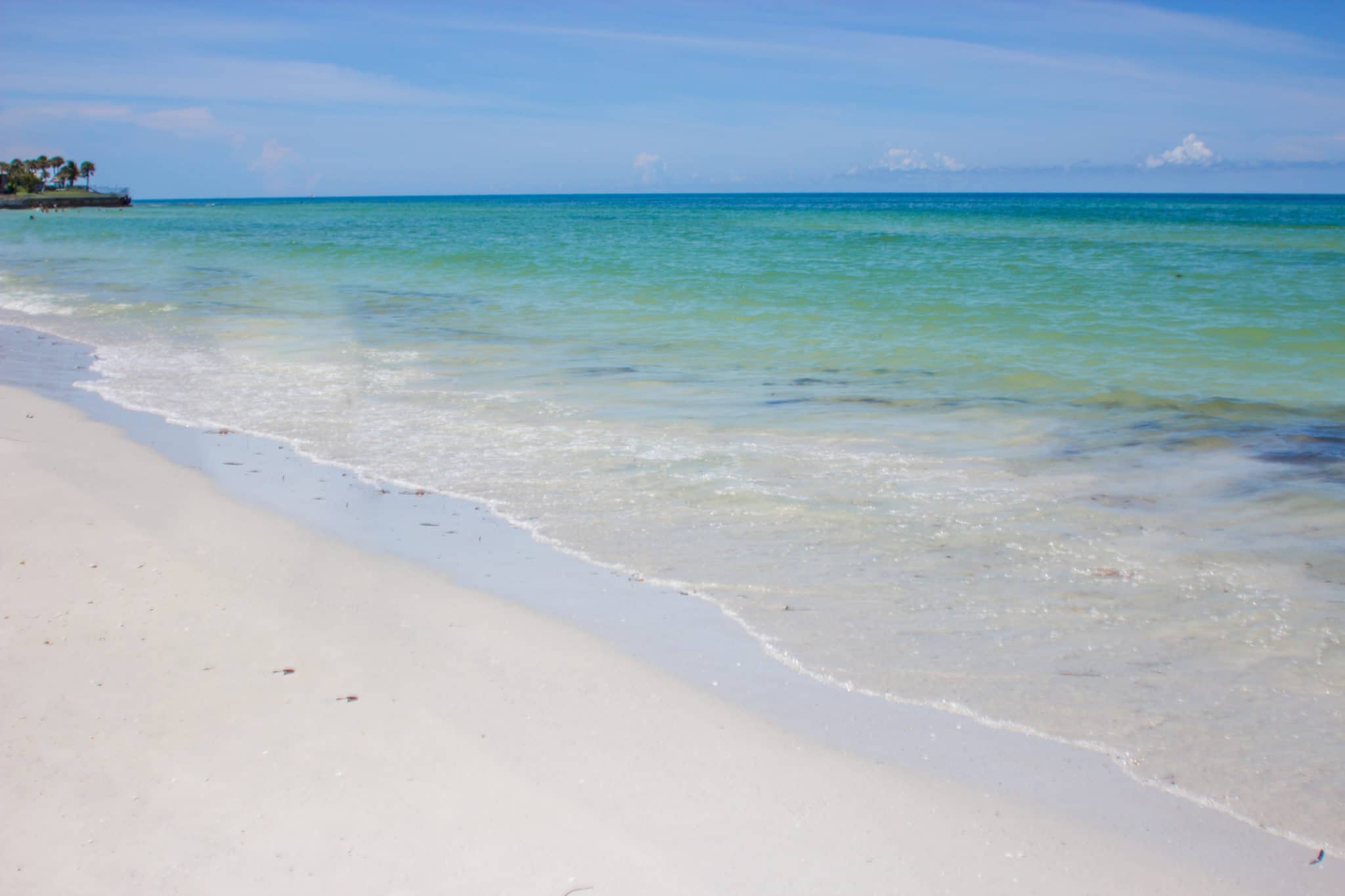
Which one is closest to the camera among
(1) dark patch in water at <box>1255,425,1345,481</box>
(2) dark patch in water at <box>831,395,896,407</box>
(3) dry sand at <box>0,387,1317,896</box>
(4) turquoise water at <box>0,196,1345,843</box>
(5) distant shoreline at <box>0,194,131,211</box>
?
(3) dry sand at <box>0,387,1317,896</box>

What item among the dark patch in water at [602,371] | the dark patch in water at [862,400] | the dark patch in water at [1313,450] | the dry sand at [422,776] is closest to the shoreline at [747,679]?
the dry sand at [422,776]

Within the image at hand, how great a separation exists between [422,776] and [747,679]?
1.25 metres

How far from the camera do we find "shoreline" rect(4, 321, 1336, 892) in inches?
108

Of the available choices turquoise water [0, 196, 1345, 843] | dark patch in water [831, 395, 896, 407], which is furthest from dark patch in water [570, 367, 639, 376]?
dark patch in water [831, 395, 896, 407]

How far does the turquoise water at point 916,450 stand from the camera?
3629mm

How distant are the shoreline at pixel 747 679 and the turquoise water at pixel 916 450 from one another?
0.46 feet

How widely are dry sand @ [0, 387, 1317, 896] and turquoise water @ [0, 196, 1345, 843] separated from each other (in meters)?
0.67

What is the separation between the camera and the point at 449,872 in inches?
96.4

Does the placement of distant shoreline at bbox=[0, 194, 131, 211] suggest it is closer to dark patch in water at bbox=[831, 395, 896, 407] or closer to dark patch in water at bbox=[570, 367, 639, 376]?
dark patch in water at bbox=[570, 367, 639, 376]

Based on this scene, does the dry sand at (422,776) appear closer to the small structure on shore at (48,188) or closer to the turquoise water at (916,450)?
the turquoise water at (916,450)

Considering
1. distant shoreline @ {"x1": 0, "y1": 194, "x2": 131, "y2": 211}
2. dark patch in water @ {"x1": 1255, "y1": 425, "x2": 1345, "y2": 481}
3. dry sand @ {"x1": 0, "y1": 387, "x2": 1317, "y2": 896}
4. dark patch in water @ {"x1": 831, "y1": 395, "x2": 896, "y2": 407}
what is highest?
distant shoreline @ {"x1": 0, "y1": 194, "x2": 131, "y2": 211}

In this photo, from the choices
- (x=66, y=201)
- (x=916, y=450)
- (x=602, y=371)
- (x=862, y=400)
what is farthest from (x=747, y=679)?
(x=66, y=201)

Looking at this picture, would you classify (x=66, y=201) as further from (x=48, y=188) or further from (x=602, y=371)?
(x=602, y=371)

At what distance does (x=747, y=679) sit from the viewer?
140 inches
